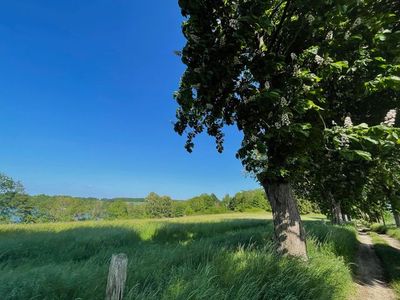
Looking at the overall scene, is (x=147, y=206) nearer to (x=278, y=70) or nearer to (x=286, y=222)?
(x=286, y=222)

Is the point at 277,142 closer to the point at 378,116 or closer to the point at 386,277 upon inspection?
the point at 378,116

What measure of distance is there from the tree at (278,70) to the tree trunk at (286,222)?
0.02 metres

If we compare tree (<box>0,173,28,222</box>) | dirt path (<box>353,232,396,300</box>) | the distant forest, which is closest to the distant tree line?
the distant forest

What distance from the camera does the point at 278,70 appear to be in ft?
20.9

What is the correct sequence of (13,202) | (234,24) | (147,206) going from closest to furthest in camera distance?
(234,24) < (13,202) < (147,206)

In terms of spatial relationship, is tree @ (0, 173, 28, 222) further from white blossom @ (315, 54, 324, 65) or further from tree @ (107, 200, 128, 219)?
white blossom @ (315, 54, 324, 65)

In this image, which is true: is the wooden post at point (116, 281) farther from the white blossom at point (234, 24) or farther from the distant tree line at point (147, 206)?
the distant tree line at point (147, 206)

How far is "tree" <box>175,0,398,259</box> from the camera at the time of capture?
16.7 ft

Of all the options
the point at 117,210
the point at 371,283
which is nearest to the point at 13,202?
the point at 117,210

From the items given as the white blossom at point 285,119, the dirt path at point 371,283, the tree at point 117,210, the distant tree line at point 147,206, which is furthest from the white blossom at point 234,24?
the tree at point 117,210

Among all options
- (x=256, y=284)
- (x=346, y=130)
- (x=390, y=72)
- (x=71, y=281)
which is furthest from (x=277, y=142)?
(x=71, y=281)

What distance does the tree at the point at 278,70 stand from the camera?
5095 millimetres

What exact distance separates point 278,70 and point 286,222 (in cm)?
367

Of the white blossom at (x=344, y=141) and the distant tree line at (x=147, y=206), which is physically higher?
the distant tree line at (x=147, y=206)
